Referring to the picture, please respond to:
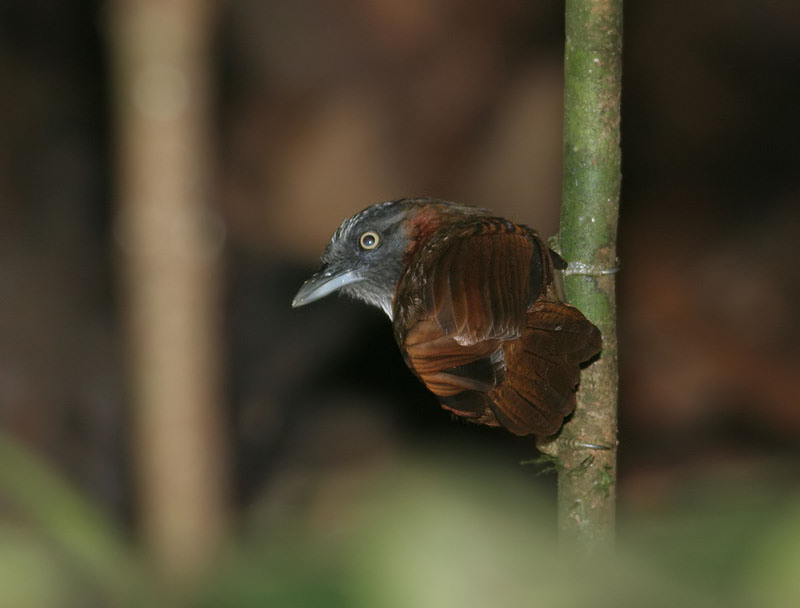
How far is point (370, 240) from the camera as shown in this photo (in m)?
3.19

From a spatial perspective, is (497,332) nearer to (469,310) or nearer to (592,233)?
(469,310)

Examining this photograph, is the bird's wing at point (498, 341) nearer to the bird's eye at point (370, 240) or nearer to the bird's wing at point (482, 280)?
the bird's wing at point (482, 280)

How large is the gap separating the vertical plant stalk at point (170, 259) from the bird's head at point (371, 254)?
0.61m

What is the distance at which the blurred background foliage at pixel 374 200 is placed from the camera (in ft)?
21.6

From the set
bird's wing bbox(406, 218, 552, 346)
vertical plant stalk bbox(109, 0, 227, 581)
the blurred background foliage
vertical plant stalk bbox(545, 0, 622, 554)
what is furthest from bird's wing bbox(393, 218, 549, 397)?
the blurred background foliage

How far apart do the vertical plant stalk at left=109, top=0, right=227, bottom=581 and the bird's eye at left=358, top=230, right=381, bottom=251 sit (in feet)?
2.36

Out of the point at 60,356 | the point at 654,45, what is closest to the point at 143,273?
the point at 60,356

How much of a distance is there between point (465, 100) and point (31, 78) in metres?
3.23

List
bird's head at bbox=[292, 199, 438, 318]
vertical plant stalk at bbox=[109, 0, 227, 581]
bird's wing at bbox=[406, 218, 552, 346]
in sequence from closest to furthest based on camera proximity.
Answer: bird's wing at bbox=[406, 218, 552, 346] < bird's head at bbox=[292, 199, 438, 318] < vertical plant stalk at bbox=[109, 0, 227, 581]

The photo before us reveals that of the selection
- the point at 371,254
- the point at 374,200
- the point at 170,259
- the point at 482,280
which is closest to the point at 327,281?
the point at 371,254

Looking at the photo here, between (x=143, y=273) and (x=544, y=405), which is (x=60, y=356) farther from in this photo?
(x=544, y=405)

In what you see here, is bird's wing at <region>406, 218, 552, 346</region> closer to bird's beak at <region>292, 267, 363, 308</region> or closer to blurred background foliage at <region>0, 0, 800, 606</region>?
bird's beak at <region>292, 267, 363, 308</region>

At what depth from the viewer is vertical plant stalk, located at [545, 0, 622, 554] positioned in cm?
248

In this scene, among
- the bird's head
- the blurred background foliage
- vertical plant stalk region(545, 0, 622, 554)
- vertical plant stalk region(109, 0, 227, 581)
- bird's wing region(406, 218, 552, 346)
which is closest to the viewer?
bird's wing region(406, 218, 552, 346)
